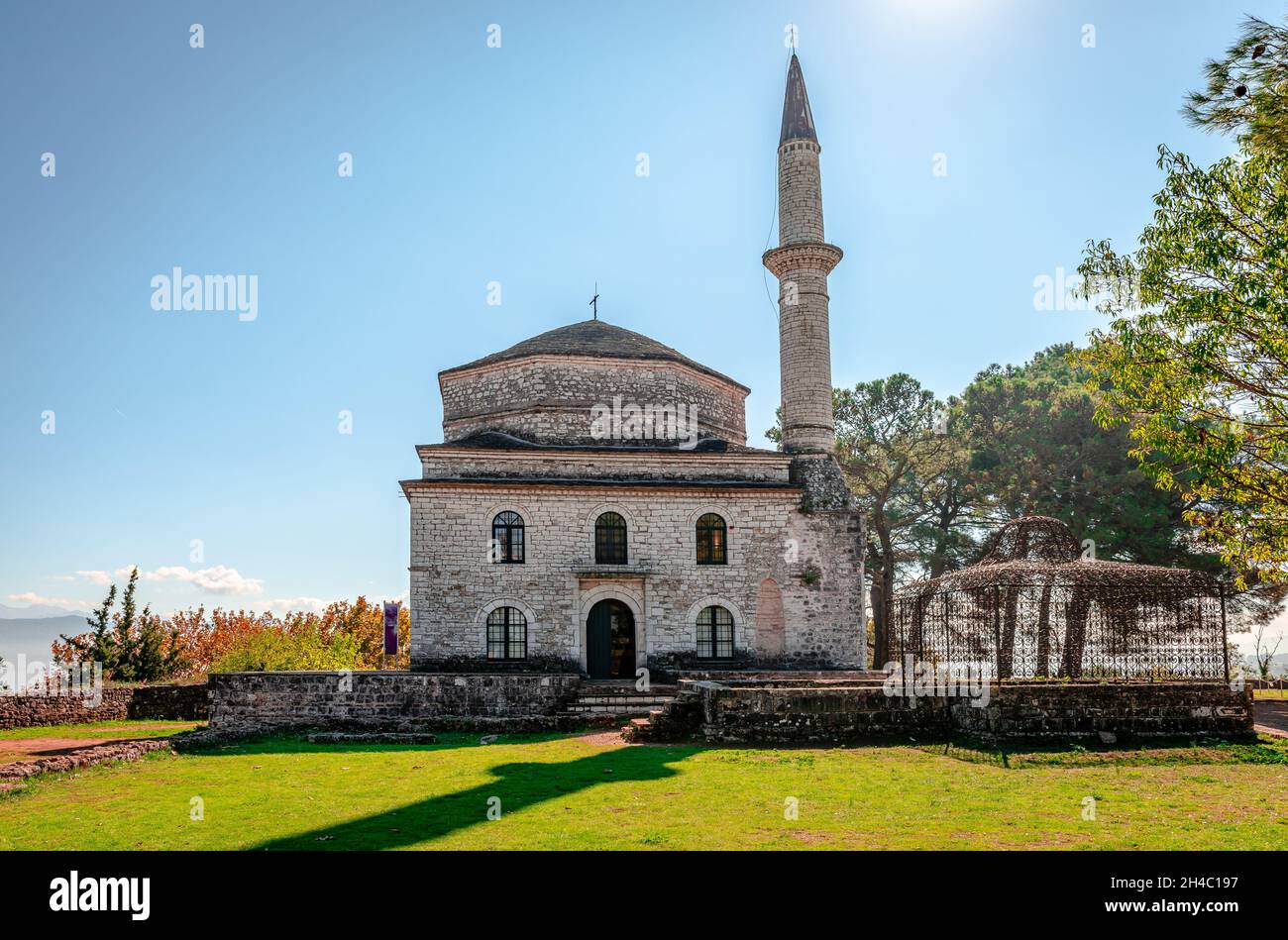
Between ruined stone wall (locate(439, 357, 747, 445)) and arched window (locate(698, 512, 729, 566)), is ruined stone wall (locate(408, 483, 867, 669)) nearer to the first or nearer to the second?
arched window (locate(698, 512, 729, 566))

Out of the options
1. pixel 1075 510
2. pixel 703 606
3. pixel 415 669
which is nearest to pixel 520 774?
pixel 415 669

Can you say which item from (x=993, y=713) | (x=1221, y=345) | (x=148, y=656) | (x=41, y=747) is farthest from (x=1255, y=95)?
(x=148, y=656)

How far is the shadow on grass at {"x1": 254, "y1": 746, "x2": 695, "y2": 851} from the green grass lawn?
3 cm

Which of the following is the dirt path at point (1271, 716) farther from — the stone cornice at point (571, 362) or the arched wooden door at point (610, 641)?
the stone cornice at point (571, 362)

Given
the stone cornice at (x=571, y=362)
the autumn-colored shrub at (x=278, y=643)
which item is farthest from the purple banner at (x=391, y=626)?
the stone cornice at (x=571, y=362)

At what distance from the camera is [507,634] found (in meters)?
22.3

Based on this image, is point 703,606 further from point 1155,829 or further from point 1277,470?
point 1155,829

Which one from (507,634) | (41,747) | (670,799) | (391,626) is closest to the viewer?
(670,799)

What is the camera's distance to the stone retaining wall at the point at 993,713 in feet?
47.0

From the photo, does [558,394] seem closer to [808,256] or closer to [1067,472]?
[808,256]

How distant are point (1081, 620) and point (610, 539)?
37.1 ft

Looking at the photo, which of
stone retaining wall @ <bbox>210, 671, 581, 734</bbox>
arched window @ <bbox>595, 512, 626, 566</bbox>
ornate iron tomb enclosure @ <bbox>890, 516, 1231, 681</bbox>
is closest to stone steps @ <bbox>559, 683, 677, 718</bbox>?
stone retaining wall @ <bbox>210, 671, 581, 734</bbox>

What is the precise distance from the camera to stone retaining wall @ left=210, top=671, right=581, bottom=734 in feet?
60.2

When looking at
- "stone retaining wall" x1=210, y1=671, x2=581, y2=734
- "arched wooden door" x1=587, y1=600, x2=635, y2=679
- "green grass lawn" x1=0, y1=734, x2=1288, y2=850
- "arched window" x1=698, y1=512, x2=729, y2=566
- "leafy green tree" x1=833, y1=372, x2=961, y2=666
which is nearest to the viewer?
"green grass lawn" x1=0, y1=734, x2=1288, y2=850
